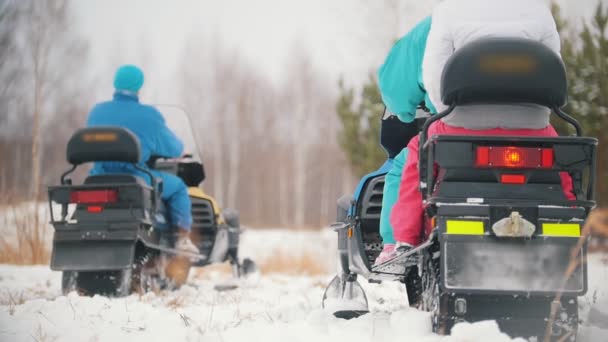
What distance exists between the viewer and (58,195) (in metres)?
5.43

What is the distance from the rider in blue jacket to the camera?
6.16 metres

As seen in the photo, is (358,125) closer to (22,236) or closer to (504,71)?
(22,236)

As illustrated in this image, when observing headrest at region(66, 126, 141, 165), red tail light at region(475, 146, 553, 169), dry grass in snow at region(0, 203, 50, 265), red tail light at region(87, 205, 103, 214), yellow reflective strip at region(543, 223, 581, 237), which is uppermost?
red tail light at region(475, 146, 553, 169)

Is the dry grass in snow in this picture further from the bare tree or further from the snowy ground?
the bare tree

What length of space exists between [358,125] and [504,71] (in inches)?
394

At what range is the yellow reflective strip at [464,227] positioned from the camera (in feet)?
8.64

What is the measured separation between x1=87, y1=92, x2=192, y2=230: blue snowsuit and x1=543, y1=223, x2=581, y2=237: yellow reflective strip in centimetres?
401

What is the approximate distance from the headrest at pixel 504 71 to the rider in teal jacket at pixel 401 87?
1.52ft

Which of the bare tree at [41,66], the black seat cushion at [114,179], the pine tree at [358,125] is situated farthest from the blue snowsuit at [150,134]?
the bare tree at [41,66]

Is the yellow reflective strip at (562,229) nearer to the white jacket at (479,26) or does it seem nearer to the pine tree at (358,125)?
the white jacket at (479,26)

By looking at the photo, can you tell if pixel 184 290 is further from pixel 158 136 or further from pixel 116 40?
pixel 116 40

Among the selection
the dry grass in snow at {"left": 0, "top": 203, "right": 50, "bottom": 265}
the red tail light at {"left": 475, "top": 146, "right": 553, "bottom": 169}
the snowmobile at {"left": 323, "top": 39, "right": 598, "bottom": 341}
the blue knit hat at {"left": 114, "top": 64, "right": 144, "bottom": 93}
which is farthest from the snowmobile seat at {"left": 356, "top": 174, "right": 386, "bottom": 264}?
the dry grass in snow at {"left": 0, "top": 203, "right": 50, "bottom": 265}

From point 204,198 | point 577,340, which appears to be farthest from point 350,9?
point 577,340

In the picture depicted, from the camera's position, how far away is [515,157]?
274 centimetres
